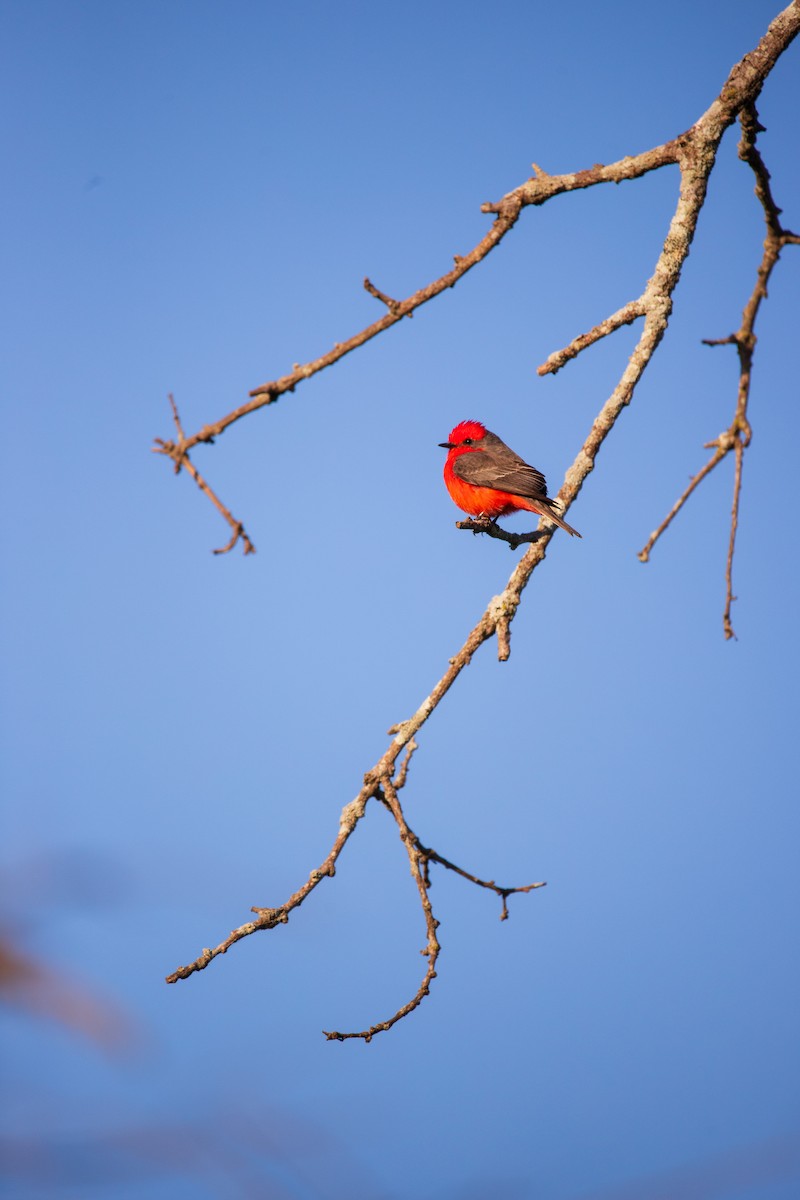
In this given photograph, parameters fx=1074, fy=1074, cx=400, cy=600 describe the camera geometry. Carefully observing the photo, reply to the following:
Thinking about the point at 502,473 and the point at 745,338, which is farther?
the point at 502,473

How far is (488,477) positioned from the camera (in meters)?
6.94

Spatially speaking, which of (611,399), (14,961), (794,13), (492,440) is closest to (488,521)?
(611,399)

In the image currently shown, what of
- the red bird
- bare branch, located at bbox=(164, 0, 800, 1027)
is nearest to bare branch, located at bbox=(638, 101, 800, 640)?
bare branch, located at bbox=(164, 0, 800, 1027)

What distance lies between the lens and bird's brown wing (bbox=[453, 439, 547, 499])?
6512 mm

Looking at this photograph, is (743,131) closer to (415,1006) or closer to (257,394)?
(257,394)

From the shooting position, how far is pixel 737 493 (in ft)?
14.7

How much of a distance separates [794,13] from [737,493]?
2.58 meters

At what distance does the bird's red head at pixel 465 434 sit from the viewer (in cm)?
766

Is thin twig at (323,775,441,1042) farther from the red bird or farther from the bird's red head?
the bird's red head

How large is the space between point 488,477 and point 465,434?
90 cm

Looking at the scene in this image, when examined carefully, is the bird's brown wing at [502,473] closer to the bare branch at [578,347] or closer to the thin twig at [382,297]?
the bare branch at [578,347]

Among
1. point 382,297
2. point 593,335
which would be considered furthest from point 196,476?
point 593,335

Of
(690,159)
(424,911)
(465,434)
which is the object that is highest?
(465,434)

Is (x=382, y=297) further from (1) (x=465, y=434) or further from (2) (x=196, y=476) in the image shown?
(1) (x=465, y=434)
